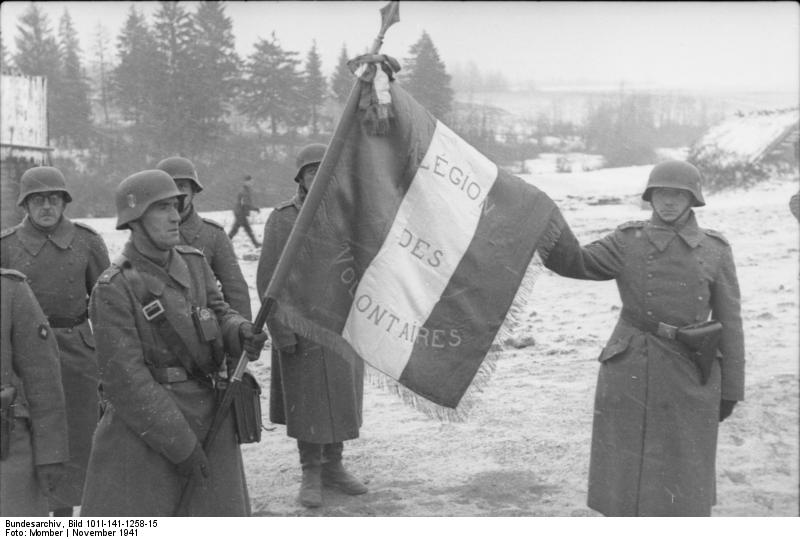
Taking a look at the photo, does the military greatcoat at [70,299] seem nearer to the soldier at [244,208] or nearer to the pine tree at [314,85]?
the pine tree at [314,85]

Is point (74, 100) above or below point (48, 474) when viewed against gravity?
above

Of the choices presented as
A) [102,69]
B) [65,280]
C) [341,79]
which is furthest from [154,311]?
[102,69]

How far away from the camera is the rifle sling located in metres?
3.04

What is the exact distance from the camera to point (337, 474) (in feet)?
16.4

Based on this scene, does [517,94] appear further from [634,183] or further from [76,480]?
[76,480]

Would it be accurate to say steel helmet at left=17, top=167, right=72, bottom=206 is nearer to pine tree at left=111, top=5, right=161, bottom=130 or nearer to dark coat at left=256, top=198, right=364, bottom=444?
Answer: dark coat at left=256, top=198, right=364, bottom=444

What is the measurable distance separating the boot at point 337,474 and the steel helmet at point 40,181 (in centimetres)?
218

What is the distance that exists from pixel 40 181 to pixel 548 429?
12.2ft

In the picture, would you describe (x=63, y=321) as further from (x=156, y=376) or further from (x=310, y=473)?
(x=156, y=376)

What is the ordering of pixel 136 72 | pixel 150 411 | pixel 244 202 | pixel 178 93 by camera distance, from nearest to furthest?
pixel 150 411 < pixel 178 93 < pixel 136 72 < pixel 244 202

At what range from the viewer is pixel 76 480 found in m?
4.59

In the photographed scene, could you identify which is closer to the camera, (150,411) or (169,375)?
(150,411)

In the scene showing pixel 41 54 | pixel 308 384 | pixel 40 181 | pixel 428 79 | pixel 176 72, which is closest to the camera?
pixel 40 181

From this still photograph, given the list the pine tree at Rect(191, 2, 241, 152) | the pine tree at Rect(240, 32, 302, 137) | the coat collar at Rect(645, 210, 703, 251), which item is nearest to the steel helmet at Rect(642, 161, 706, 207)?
the coat collar at Rect(645, 210, 703, 251)
